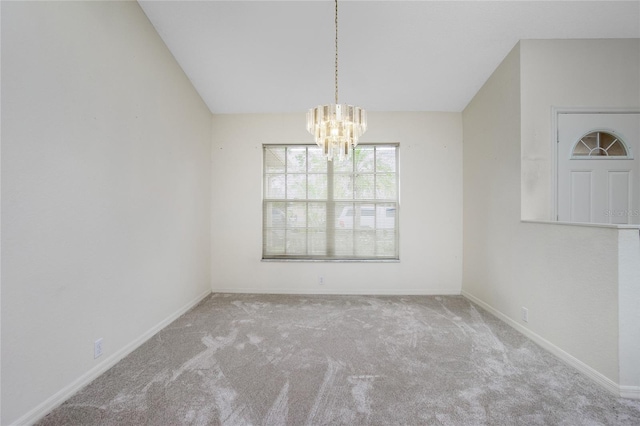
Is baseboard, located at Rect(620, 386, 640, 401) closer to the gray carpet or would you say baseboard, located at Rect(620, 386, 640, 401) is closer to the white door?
the gray carpet

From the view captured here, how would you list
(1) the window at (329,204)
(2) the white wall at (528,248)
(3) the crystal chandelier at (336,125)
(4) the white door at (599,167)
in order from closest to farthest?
(2) the white wall at (528,248), (3) the crystal chandelier at (336,125), (4) the white door at (599,167), (1) the window at (329,204)

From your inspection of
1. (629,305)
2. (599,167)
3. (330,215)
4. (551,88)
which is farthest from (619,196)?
(330,215)

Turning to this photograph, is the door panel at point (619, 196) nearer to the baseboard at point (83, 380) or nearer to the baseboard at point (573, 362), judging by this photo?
the baseboard at point (573, 362)

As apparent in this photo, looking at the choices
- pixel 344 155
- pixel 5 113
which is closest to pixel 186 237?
pixel 5 113

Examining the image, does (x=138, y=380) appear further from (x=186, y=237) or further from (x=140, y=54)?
(x=140, y=54)

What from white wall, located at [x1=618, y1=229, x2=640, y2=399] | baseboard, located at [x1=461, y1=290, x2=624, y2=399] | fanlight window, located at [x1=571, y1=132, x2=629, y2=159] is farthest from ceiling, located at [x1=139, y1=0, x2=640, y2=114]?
baseboard, located at [x1=461, y1=290, x2=624, y2=399]

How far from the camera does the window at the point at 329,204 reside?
11.7ft

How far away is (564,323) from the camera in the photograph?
1880mm

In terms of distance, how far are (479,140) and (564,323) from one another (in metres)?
2.13

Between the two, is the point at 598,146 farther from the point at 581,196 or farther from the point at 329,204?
the point at 329,204

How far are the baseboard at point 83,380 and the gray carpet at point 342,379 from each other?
0.05 metres

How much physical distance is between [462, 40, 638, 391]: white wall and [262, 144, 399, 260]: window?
3.44ft

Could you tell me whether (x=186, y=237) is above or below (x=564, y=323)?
above

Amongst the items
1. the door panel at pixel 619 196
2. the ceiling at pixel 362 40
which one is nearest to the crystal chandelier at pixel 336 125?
the ceiling at pixel 362 40
